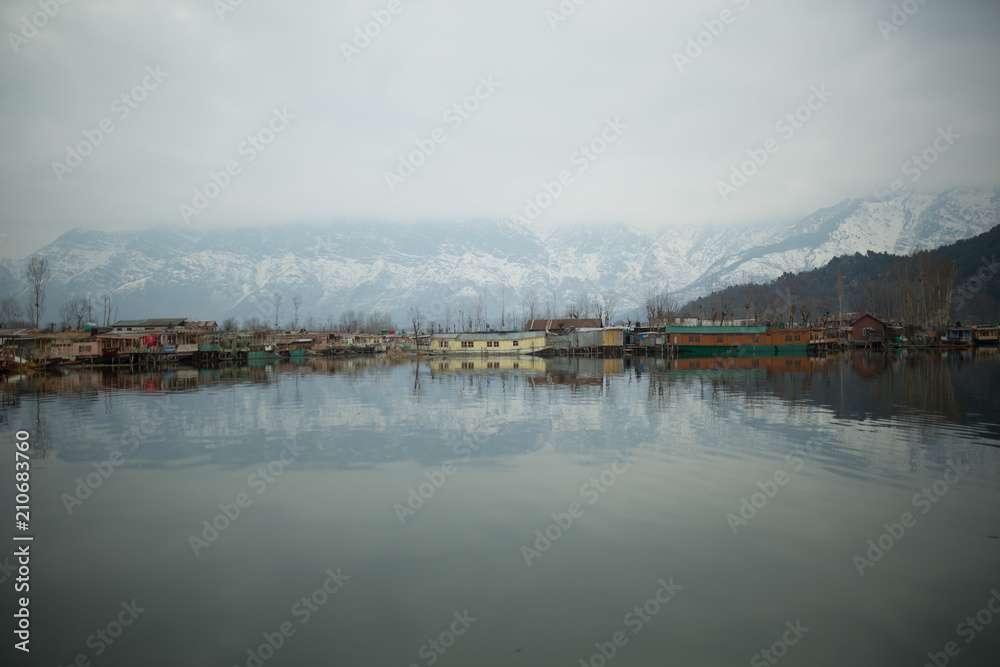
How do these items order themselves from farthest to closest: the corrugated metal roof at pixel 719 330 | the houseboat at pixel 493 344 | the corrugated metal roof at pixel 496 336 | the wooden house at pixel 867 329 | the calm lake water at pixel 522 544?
1. the wooden house at pixel 867 329
2. the corrugated metal roof at pixel 496 336
3. the houseboat at pixel 493 344
4. the corrugated metal roof at pixel 719 330
5. the calm lake water at pixel 522 544

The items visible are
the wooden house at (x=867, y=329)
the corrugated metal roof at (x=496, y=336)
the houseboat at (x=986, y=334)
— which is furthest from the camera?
the wooden house at (x=867, y=329)

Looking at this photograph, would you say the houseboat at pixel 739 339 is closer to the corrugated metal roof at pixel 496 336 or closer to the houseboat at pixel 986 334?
the corrugated metal roof at pixel 496 336

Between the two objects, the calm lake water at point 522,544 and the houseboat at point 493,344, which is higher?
the houseboat at point 493,344

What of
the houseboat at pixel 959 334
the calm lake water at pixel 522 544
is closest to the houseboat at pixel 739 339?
the houseboat at pixel 959 334

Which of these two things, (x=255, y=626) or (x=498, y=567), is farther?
(x=498, y=567)

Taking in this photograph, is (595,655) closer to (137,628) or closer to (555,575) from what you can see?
(555,575)

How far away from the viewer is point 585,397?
25.1 metres

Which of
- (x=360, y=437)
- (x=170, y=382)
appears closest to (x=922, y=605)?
(x=360, y=437)

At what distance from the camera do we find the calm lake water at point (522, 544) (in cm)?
605

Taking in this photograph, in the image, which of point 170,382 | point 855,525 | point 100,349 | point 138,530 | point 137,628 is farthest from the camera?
point 100,349

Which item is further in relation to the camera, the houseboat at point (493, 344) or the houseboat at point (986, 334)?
the houseboat at point (986, 334)

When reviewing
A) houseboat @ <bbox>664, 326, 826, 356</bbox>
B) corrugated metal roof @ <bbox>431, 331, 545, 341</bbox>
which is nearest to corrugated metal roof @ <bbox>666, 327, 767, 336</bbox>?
houseboat @ <bbox>664, 326, 826, 356</bbox>

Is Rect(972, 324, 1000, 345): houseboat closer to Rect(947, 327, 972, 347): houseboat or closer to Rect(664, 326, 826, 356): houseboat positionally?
Rect(947, 327, 972, 347): houseboat

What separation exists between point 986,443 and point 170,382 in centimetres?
4161
